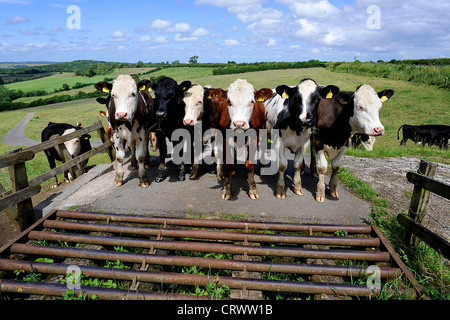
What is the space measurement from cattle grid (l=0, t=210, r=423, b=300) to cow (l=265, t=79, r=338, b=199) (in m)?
1.61

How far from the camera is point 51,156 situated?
8.05m

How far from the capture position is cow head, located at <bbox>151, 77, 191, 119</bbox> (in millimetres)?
5863

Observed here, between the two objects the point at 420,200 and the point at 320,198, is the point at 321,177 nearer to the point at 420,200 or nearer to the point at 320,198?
the point at 320,198

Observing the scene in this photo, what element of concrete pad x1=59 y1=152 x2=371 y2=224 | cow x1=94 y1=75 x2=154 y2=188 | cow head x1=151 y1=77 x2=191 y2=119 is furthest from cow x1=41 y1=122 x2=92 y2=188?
cow head x1=151 y1=77 x2=191 y2=119

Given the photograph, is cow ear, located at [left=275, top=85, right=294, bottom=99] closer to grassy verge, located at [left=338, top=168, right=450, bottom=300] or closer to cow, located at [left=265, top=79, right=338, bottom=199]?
cow, located at [left=265, top=79, right=338, bottom=199]

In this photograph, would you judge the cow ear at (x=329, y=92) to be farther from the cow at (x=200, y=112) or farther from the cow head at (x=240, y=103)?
the cow at (x=200, y=112)

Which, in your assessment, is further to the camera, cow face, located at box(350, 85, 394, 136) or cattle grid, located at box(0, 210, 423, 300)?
cow face, located at box(350, 85, 394, 136)

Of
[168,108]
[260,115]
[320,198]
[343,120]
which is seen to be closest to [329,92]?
[343,120]

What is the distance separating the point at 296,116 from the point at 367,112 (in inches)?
46.4

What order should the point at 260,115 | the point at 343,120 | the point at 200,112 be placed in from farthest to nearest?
the point at 200,112, the point at 260,115, the point at 343,120

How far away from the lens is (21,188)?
14.1 ft

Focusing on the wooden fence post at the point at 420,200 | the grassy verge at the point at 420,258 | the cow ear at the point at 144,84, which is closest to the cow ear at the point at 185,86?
the cow ear at the point at 144,84

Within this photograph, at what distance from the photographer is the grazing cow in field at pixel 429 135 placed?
43.1 ft

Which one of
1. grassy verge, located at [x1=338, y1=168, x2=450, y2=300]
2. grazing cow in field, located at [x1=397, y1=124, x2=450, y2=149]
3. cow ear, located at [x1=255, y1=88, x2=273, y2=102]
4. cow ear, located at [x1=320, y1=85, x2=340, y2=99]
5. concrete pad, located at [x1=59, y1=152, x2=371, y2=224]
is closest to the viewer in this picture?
grassy verge, located at [x1=338, y1=168, x2=450, y2=300]
